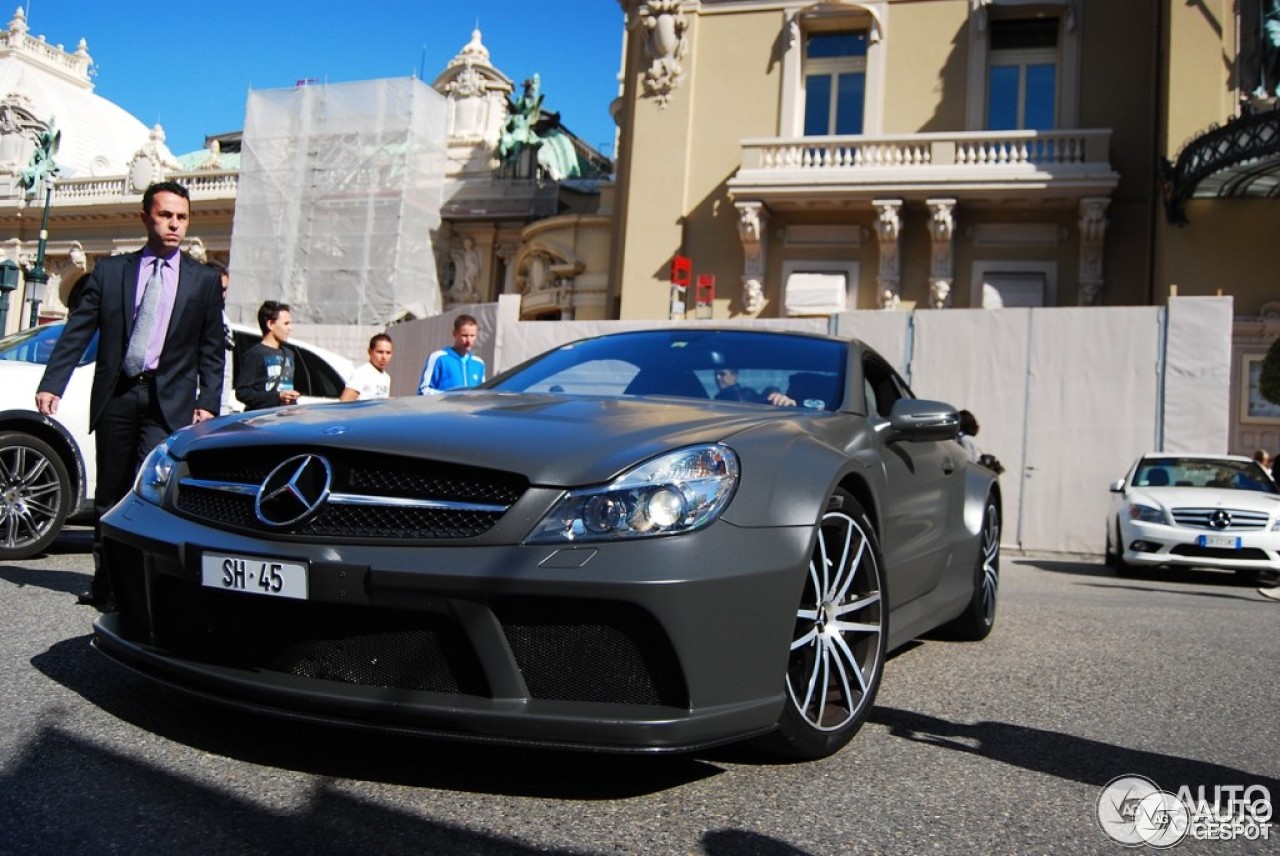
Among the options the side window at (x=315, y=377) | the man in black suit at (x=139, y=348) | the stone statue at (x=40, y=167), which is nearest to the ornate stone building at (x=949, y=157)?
the side window at (x=315, y=377)

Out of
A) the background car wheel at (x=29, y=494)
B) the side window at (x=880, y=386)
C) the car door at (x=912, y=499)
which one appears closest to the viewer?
the car door at (x=912, y=499)

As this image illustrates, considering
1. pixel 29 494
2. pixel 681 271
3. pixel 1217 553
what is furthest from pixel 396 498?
pixel 681 271

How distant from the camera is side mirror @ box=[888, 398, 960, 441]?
3.76 m

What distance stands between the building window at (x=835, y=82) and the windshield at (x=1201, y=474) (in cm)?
1227

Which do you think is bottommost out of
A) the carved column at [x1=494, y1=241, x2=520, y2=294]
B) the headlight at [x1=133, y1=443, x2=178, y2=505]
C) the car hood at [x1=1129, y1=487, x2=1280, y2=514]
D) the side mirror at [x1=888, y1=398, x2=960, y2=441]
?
the car hood at [x1=1129, y1=487, x2=1280, y2=514]

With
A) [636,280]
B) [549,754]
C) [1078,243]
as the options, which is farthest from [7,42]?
[549,754]

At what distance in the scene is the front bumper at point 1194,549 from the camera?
9729 millimetres

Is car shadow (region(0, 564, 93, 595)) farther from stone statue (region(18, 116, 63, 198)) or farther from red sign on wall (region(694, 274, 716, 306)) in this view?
stone statue (region(18, 116, 63, 198))

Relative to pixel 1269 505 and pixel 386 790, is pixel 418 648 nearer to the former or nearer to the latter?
pixel 386 790

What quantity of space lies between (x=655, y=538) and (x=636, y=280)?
20.3 meters

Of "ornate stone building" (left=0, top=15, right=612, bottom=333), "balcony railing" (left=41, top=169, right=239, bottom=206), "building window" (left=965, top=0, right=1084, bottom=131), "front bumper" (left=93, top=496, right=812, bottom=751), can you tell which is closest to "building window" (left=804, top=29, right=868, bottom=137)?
"building window" (left=965, top=0, right=1084, bottom=131)

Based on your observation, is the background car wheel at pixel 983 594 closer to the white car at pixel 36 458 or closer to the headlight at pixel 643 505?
the headlight at pixel 643 505

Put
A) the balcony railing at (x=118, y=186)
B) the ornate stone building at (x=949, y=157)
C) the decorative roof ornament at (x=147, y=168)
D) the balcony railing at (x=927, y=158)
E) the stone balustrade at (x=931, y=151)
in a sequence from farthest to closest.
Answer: the decorative roof ornament at (x=147, y=168)
the balcony railing at (x=118, y=186)
the stone balustrade at (x=931, y=151)
the balcony railing at (x=927, y=158)
the ornate stone building at (x=949, y=157)
